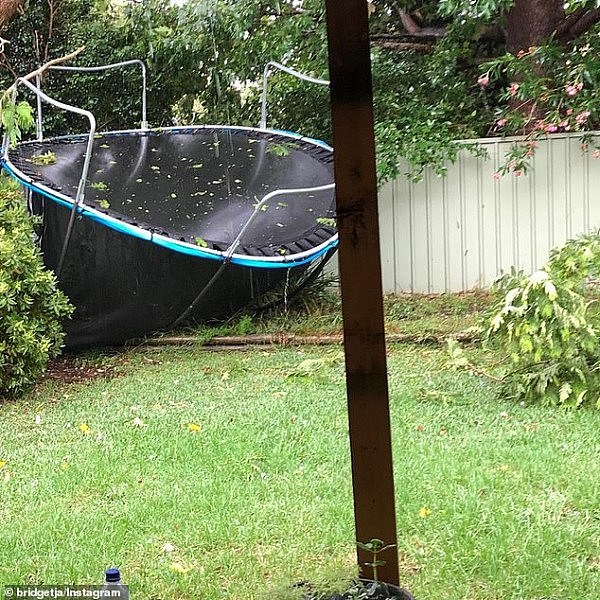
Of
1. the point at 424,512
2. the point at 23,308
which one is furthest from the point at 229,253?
the point at 424,512

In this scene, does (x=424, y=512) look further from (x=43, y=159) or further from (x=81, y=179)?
(x=43, y=159)

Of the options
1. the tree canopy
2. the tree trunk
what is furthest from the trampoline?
the tree trunk

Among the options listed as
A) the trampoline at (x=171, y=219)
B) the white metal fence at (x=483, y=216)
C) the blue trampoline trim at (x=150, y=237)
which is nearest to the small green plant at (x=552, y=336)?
Answer: the blue trampoline trim at (x=150, y=237)

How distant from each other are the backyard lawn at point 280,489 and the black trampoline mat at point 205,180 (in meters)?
1.33

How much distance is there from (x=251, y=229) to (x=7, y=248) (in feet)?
5.32

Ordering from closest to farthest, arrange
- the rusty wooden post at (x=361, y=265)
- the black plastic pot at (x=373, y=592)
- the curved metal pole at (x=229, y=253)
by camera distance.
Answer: the rusty wooden post at (x=361, y=265), the black plastic pot at (x=373, y=592), the curved metal pole at (x=229, y=253)

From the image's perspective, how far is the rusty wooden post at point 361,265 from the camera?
0.98m

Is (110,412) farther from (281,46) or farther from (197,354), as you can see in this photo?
(281,46)

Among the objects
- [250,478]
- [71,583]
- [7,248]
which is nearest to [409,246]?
[7,248]

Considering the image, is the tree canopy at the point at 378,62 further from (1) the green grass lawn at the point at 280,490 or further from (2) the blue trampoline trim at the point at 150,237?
(1) the green grass lawn at the point at 280,490

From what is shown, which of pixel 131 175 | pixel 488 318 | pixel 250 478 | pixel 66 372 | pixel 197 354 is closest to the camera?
pixel 250 478

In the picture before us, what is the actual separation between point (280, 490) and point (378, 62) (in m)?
4.11

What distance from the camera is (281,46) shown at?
5.10 metres

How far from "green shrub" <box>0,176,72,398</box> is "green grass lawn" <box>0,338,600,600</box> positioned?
144mm
